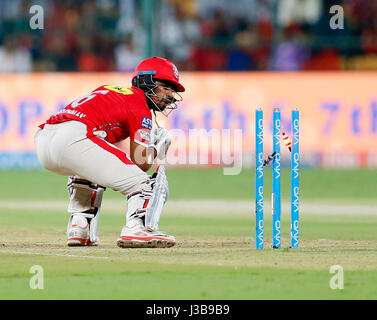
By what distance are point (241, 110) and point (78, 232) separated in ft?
36.1

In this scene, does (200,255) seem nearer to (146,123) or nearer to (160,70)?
(146,123)

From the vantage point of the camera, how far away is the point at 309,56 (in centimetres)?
2100

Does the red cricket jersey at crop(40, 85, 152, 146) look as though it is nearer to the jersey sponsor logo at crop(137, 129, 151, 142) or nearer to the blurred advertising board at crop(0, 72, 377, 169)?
the jersey sponsor logo at crop(137, 129, 151, 142)

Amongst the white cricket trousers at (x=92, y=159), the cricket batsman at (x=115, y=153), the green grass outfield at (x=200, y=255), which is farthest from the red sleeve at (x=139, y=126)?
the green grass outfield at (x=200, y=255)

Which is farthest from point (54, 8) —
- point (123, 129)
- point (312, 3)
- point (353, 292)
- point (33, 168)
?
point (353, 292)

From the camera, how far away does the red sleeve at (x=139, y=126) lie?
8305mm

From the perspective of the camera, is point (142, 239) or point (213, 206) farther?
point (213, 206)

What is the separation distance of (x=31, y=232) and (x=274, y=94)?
10.1 metres

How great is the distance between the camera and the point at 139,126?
328 inches

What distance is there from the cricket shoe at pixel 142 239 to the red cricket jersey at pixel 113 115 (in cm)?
74

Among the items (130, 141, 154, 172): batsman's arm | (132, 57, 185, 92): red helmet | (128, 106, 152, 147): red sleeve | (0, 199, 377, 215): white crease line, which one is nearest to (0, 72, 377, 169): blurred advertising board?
(0, 199, 377, 215): white crease line

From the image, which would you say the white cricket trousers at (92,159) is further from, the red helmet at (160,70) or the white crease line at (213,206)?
the white crease line at (213,206)

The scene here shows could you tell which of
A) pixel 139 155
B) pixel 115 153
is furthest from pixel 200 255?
pixel 115 153
